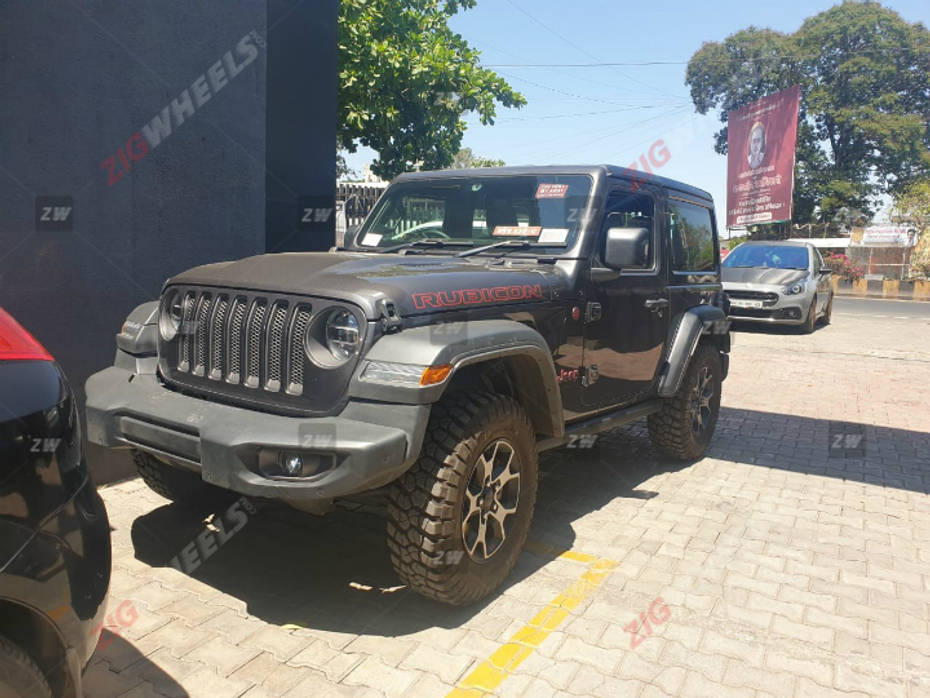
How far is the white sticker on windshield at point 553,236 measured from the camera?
4.21 meters

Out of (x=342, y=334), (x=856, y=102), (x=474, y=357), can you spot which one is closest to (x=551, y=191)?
(x=474, y=357)

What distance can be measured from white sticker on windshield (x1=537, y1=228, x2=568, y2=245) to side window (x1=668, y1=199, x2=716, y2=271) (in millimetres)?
1306

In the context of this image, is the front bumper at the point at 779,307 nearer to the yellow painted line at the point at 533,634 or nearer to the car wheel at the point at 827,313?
the car wheel at the point at 827,313

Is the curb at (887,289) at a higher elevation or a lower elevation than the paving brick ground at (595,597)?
higher

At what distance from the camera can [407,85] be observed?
10.4 metres

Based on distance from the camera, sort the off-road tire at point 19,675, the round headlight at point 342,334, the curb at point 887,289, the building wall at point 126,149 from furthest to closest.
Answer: the curb at point 887,289 → the building wall at point 126,149 → the round headlight at point 342,334 → the off-road tire at point 19,675

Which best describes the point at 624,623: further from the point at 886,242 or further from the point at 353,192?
the point at 886,242

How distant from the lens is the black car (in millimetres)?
1779

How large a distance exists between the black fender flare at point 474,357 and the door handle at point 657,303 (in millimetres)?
1321

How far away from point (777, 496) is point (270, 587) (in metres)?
3.37

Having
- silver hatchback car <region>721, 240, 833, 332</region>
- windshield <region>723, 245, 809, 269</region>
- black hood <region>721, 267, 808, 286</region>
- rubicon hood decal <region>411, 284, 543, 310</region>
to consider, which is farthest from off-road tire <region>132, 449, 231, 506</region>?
windshield <region>723, 245, 809, 269</region>

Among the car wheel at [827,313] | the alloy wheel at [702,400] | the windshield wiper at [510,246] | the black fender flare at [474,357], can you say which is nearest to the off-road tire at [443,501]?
the black fender flare at [474,357]

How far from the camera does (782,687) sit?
2.88m

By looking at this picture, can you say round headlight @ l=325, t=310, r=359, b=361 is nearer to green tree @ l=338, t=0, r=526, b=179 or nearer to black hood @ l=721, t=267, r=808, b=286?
green tree @ l=338, t=0, r=526, b=179
